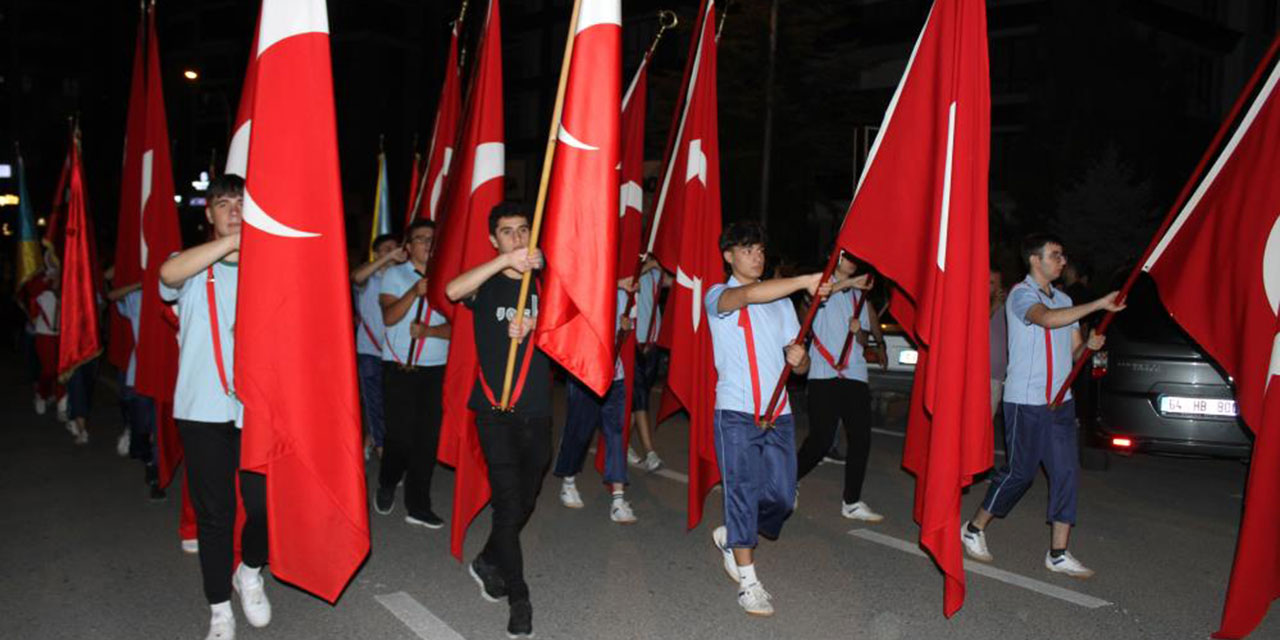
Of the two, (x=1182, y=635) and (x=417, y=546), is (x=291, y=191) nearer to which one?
(x=417, y=546)

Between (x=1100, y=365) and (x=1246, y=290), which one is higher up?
(x=1246, y=290)

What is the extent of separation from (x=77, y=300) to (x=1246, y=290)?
341 inches

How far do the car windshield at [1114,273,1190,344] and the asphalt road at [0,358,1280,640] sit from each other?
3.92 ft

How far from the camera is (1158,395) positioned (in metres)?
7.68

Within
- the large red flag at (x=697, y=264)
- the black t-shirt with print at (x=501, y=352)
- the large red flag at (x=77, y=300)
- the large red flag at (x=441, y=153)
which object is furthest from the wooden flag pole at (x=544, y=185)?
the large red flag at (x=77, y=300)

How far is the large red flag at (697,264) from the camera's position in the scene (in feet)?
20.2

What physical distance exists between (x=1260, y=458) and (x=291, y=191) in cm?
422

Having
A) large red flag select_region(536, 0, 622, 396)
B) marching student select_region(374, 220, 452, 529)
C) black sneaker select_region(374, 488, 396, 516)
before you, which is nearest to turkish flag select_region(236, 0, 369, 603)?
large red flag select_region(536, 0, 622, 396)

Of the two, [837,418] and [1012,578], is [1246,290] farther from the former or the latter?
[837,418]

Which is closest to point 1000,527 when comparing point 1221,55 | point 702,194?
point 702,194

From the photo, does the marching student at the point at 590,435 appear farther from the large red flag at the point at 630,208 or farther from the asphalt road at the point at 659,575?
the asphalt road at the point at 659,575

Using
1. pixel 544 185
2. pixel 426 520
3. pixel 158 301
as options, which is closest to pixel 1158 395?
pixel 426 520

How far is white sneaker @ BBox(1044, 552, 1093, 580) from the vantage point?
5695 millimetres

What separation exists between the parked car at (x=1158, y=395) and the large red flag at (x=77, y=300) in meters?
8.37
